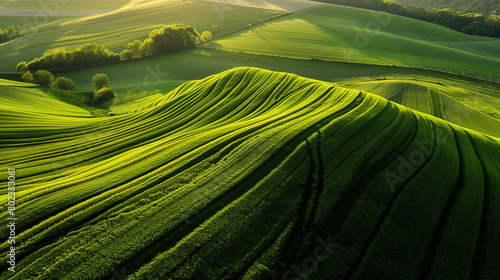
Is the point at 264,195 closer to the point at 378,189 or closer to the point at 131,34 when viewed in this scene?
the point at 378,189

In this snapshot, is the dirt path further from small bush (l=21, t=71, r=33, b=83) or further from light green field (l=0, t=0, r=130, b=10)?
small bush (l=21, t=71, r=33, b=83)

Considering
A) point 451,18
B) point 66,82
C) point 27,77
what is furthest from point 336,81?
point 451,18

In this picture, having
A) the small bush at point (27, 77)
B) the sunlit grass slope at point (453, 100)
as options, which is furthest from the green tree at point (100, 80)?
the sunlit grass slope at point (453, 100)

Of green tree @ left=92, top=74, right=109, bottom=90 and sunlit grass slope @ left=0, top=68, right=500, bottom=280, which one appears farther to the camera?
green tree @ left=92, top=74, right=109, bottom=90

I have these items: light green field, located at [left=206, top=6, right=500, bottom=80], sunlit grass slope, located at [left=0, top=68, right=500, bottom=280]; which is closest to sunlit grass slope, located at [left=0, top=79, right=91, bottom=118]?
sunlit grass slope, located at [left=0, top=68, right=500, bottom=280]

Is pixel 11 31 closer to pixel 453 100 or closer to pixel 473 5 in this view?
pixel 453 100

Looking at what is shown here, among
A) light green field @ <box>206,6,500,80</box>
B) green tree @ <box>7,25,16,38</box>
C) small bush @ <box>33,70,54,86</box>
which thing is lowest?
small bush @ <box>33,70,54,86</box>

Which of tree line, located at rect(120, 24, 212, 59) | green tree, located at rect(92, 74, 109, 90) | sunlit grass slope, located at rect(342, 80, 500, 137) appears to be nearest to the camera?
sunlit grass slope, located at rect(342, 80, 500, 137)
